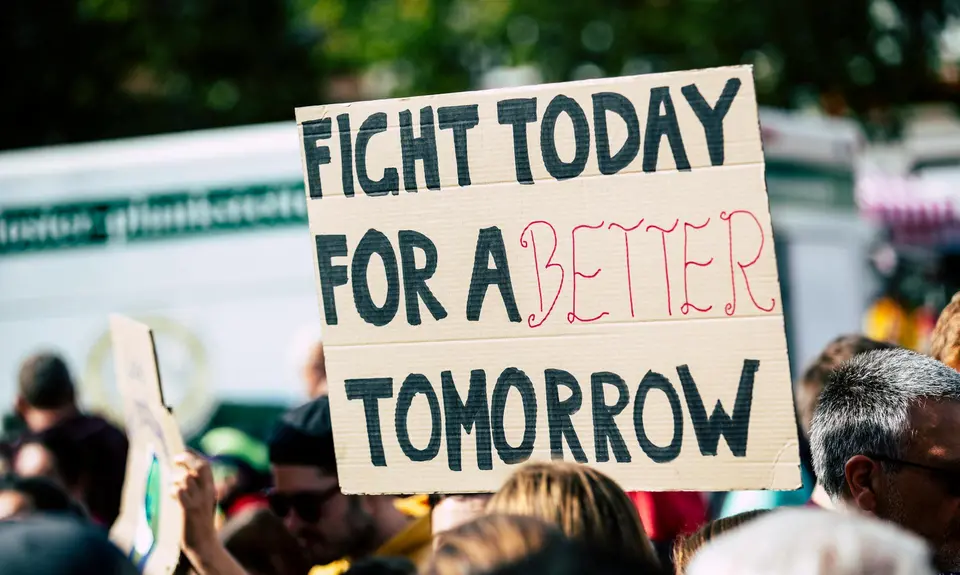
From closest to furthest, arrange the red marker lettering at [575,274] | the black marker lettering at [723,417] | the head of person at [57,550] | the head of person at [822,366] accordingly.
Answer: the head of person at [57,550]
the black marker lettering at [723,417]
the red marker lettering at [575,274]
the head of person at [822,366]

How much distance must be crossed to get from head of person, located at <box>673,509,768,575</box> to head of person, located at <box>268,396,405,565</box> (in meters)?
1.21

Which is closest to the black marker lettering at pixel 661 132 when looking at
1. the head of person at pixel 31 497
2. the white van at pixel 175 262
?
the head of person at pixel 31 497

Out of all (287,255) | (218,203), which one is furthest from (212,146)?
(287,255)

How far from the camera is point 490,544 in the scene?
1711 millimetres

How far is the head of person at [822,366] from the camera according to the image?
12.2ft

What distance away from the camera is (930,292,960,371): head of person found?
3.29 metres

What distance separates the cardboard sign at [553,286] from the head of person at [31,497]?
3.27 feet

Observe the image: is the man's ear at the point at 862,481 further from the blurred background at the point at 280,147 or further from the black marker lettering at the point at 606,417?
Answer: the blurred background at the point at 280,147

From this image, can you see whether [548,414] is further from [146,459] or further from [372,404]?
[146,459]

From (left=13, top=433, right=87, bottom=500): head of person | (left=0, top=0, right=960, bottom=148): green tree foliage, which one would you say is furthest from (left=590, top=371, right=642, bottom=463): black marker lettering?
(left=0, top=0, right=960, bottom=148): green tree foliage

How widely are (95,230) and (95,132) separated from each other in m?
6.59

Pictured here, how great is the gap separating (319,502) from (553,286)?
3.95ft

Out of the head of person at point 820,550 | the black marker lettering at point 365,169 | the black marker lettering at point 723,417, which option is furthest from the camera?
the black marker lettering at point 365,169

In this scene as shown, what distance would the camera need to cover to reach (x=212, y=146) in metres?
7.75
